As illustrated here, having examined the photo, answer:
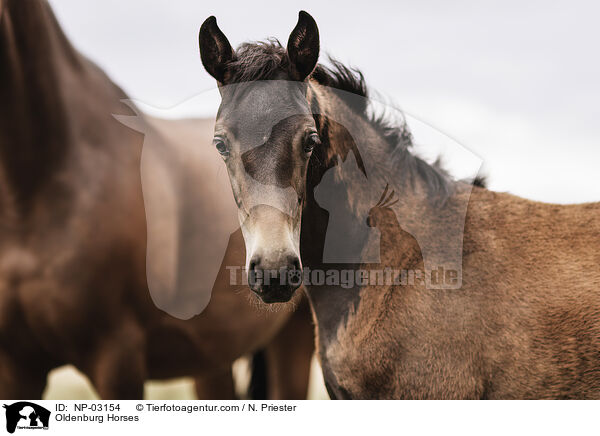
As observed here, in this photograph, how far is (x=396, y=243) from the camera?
1.91 metres

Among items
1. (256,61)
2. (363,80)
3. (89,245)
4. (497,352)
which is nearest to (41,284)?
(89,245)

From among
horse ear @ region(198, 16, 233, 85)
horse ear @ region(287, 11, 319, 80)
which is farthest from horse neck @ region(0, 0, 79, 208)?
horse ear @ region(287, 11, 319, 80)

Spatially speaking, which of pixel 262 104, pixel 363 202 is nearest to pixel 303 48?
pixel 262 104

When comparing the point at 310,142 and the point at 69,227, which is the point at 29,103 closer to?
the point at 69,227

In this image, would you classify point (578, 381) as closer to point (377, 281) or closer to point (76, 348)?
point (377, 281)

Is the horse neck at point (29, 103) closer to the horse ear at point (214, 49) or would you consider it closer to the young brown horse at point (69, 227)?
the young brown horse at point (69, 227)

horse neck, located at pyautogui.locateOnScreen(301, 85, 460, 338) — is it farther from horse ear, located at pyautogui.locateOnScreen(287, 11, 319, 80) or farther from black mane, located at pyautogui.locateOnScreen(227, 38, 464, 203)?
horse ear, located at pyautogui.locateOnScreen(287, 11, 319, 80)

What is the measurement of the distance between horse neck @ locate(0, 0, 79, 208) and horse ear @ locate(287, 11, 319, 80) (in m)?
1.02

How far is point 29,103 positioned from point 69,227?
0.52 m

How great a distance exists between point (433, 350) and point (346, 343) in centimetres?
31

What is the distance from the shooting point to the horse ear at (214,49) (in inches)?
67.1

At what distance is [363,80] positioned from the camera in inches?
79.7
